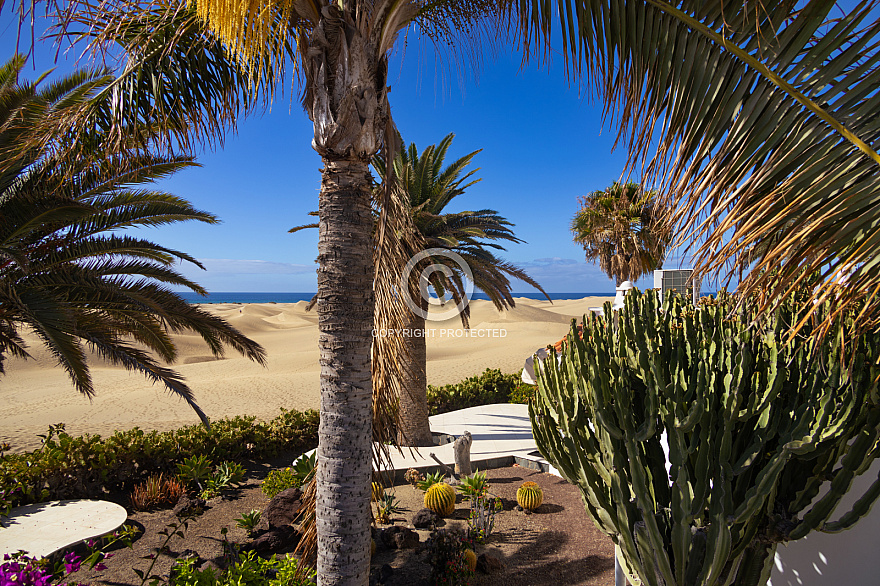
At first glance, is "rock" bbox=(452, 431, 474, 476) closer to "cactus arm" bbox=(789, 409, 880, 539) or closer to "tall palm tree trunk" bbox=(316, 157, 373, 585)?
"tall palm tree trunk" bbox=(316, 157, 373, 585)

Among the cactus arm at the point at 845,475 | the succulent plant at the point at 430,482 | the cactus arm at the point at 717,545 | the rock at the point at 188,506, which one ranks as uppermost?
the cactus arm at the point at 845,475

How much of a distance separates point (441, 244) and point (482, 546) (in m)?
5.73

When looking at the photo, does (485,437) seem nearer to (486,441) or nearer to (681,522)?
(486,441)

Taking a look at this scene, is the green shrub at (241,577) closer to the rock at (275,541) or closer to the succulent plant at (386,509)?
the rock at (275,541)

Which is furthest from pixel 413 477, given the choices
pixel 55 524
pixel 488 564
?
pixel 55 524


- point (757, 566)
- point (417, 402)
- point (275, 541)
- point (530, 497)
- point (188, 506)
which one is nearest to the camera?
point (757, 566)

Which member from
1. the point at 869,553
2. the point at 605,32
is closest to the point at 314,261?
the point at 605,32

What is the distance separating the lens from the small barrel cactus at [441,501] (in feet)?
22.6

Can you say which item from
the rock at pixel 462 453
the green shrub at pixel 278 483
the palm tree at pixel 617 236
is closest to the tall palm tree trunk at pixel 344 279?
the green shrub at pixel 278 483

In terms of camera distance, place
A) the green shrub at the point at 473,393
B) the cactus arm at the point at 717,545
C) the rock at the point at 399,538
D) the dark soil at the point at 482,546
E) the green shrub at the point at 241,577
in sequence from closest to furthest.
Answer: the cactus arm at the point at 717,545 → the green shrub at the point at 241,577 → the dark soil at the point at 482,546 → the rock at the point at 399,538 → the green shrub at the point at 473,393

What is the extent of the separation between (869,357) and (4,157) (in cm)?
921

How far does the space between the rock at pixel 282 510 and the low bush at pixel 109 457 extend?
2773 millimetres

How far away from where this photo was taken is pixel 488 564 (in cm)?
530

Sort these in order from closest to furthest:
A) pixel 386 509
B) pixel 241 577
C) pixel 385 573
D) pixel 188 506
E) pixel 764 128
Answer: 1. pixel 764 128
2. pixel 241 577
3. pixel 385 573
4. pixel 188 506
5. pixel 386 509
